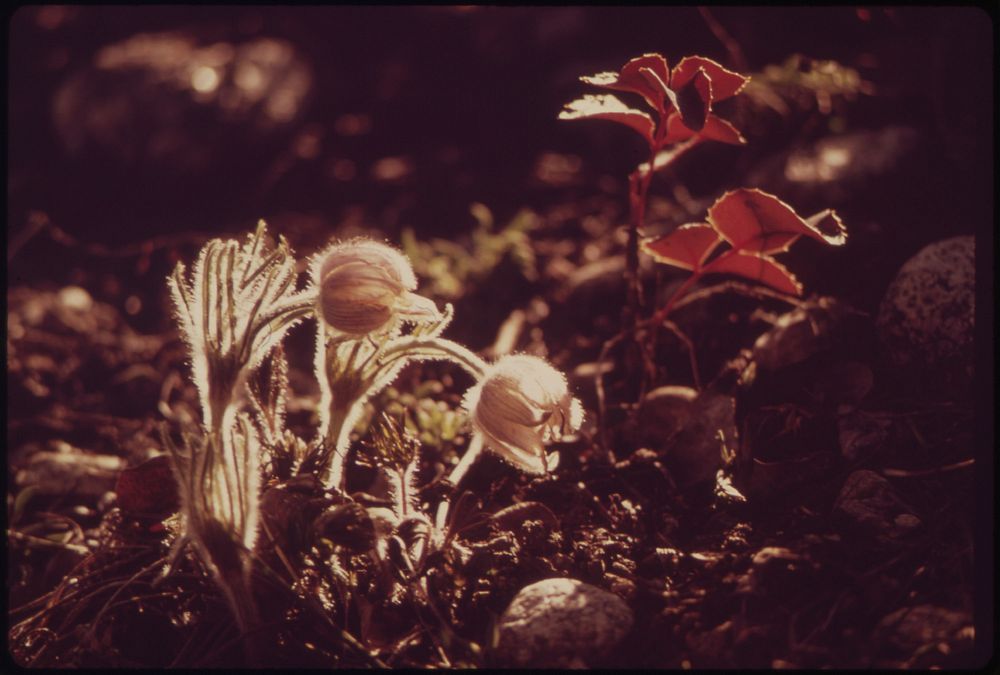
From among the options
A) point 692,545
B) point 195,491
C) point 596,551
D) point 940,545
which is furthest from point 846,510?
point 195,491

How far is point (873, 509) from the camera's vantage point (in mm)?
1690

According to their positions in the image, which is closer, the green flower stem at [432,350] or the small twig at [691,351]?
the green flower stem at [432,350]

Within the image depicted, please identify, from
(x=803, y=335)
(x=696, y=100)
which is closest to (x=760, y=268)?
(x=803, y=335)

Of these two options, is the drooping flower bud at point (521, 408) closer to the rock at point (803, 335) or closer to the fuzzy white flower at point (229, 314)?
the fuzzy white flower at point (229, 314)

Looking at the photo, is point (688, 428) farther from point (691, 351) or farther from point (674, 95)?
point (674, 95)

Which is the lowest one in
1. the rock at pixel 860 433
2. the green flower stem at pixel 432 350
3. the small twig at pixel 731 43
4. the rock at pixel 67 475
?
the rock at pixel 860 433

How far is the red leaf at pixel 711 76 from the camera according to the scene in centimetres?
181

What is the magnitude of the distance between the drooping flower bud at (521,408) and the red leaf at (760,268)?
0.50 meters

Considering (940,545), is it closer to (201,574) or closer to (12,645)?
(201,574)

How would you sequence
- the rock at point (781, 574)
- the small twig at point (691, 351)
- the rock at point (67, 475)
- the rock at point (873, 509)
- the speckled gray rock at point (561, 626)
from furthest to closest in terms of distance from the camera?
the rock at point (67, 475), the small twig at point (691, 351), the rock at point (873, 509), the rock at point (781, 574), the speckled gray rock at point (561, 626)

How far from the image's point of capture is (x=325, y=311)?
5.48 ft

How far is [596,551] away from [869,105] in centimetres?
199

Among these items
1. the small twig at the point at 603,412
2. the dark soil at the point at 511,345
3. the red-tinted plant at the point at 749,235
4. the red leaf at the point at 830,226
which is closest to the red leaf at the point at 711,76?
the red-tinted plant at the point at 749,235

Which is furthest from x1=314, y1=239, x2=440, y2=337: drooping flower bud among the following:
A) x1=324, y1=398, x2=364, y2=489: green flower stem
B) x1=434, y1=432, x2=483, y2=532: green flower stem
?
x1=434, y1=432, x2=483, y2=532: green flower stem
